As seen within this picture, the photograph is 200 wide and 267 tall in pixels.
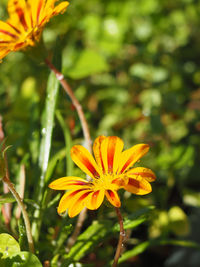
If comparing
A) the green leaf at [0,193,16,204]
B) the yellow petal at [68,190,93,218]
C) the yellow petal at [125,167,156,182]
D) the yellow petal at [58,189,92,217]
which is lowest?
the yellow petal at [125,167,156,182]

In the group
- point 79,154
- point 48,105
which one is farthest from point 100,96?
point 79,154

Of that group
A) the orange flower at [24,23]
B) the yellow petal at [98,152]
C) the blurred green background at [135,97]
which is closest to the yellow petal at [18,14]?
the orange flower at [24,23]

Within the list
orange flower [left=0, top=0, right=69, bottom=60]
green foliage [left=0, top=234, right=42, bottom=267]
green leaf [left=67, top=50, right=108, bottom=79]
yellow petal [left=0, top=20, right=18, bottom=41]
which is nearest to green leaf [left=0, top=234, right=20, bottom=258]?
green foliage [left=0, top=234, right=42, bottom=267]

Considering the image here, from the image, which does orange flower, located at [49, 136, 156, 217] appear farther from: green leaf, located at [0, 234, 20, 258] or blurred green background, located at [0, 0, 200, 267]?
blurred green background, located at [0, 0, 200, 267]

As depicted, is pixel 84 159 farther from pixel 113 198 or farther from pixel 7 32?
pixel 7 32

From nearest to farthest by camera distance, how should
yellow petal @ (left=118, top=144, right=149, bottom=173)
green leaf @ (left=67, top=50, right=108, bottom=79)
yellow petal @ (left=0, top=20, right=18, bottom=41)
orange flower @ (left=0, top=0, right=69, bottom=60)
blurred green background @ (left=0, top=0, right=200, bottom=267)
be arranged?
yellow petal @ (left=118, top=144, right=149, bottom=173) → orange flower @ (left=0, top=0, right=69, bottom=60) → yellow petal @ (left=0, top=20, right=18, bottom=41) → blurred green background @ (left=0, top=0, right=200, bottom=267) → green leaf @ (left=67, top=50, right=108, bottom=79)

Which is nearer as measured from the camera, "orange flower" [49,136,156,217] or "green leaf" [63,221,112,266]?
"orange flower" [49,136,156,217]

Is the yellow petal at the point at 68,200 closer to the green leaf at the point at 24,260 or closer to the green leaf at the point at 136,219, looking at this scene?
the green leaf at the point at 24,260

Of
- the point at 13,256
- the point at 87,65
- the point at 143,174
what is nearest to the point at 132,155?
the point at 143,174
